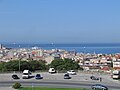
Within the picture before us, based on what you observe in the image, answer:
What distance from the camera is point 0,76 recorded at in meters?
67.0

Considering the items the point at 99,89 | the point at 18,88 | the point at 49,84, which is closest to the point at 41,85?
the point at 49,84

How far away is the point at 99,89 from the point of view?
48.4 metres

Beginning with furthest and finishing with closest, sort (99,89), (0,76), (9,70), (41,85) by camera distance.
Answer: (9,70)
(0,76)
(41,85)
(99,89)

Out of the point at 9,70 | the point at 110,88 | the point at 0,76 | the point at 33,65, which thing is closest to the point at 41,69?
the point at 33,65

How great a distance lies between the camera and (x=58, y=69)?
3132 inches

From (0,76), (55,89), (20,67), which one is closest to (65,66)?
(20,67)

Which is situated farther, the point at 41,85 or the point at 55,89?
the point at 41,85

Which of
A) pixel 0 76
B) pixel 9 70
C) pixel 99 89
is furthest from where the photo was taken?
pixel 9 70

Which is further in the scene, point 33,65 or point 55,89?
point 33,65

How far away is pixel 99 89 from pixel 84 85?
21.8 ft

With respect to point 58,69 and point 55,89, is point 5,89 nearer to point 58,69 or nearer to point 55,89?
point 55,89

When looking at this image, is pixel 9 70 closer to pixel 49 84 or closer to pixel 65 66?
pixel 65 66

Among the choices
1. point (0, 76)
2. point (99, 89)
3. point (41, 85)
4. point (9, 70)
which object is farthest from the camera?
point (9, 70)

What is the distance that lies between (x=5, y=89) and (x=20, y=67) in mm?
28978
